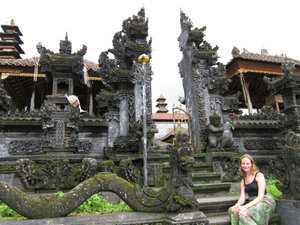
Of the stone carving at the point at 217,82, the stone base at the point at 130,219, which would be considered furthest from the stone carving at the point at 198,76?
the stone base at the point at 130,219

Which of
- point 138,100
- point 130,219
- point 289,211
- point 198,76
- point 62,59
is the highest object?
point 62,59

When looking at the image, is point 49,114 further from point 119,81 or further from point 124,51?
point 124,51

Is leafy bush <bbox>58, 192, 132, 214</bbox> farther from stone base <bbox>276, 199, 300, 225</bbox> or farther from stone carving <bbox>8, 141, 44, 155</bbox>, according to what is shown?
stone carving <bbox>8, 141, 44, 155</bbox>

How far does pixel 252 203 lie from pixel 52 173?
4.74 m

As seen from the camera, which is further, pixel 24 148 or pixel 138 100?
pixel 138 100

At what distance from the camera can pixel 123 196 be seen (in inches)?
159

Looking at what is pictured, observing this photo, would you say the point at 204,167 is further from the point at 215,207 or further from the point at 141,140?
the point at 215,207

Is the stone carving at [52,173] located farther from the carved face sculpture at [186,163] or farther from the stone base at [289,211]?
the stone base at [289,211]

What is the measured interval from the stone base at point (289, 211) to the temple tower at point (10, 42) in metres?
34.3

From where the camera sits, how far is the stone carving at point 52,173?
20.1ft

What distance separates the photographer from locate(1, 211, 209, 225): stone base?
11.7 ft

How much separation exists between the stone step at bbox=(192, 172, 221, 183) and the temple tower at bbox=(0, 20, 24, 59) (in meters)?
31.7

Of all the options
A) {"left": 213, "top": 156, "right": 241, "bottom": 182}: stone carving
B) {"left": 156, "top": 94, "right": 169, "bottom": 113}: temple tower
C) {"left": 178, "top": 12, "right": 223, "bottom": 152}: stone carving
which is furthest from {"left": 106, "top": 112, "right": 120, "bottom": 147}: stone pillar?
{"left": 156, "top": 94, "right": 169, "bottom": 113}: temple tower

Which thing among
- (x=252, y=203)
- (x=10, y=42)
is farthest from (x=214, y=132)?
(x=10, y=42)
